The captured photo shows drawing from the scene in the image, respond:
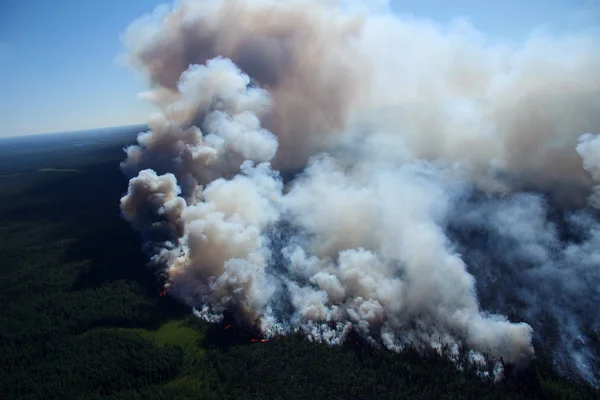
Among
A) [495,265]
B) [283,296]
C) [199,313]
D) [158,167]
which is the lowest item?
[199,313]

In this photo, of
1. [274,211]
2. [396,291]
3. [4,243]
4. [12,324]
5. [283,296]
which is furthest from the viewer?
[4,243]

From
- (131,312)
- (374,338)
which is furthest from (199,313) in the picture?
(374,338)

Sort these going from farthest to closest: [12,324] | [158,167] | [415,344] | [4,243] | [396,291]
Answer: [4,243], [158,167], [12,324], [396,291], [415,344]

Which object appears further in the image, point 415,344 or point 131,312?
point 131,312

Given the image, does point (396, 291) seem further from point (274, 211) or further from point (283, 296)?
point (274, 211)

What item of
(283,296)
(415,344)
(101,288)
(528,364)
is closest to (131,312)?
(101,288)

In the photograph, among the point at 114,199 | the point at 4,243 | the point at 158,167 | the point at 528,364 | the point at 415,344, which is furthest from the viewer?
the point at 114,199

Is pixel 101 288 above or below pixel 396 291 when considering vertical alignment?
below

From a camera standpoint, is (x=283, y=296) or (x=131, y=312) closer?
(x=283, y=296)

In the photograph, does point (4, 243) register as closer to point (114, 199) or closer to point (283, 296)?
point (114, 199)
